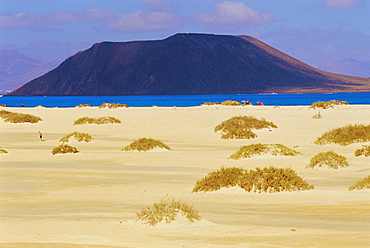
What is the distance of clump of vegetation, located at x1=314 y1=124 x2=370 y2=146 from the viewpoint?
27.0 meters

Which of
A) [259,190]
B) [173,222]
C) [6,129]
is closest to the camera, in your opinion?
[173,222]

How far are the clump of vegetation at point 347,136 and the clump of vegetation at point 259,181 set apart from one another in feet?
42.4

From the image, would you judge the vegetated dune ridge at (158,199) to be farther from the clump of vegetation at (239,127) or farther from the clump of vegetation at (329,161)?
the clump of vegetation at (239,127)

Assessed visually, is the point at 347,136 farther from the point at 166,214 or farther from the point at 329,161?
the point at 166,214

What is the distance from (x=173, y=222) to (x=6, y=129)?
35.7m

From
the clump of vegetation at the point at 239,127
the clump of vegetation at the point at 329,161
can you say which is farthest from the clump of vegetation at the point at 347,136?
Result: the clump of vegetation at the point at 329,161

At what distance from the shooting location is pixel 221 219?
10953 mm

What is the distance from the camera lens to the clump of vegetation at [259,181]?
47.1 ft

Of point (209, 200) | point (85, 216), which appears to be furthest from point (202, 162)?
point (85, 216)

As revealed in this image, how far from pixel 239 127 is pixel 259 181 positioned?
23.8 meters

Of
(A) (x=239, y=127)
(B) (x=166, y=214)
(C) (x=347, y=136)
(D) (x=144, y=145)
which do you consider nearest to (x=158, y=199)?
(B) (x=166, y=214)

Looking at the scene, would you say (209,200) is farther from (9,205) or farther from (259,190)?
(9,205)

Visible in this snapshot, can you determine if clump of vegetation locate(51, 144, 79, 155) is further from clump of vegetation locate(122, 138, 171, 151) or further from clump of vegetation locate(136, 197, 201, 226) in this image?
clump of vegetation locate(136, 197, 201, 226)

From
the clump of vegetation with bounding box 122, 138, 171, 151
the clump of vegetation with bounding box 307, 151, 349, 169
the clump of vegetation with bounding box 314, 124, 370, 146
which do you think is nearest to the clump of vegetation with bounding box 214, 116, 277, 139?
the clump of vegetation with bounding box 314, 124, 370, 146
